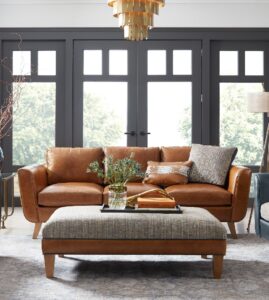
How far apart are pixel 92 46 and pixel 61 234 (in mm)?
4056

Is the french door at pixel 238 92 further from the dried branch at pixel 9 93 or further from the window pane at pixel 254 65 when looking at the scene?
the dried branch at pixel 9 93

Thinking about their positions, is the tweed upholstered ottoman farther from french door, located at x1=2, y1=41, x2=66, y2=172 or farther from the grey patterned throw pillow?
french door, located at x1=2, y1=41, x2=66, y2=172

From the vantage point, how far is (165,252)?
396cm

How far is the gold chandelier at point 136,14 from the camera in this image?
13.0ft

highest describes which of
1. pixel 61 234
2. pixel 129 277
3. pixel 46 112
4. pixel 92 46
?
pixel 92 46

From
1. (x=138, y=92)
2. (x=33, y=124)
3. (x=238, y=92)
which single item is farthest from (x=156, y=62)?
(x=33, y=124)

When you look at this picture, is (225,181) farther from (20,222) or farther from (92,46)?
(92,46)

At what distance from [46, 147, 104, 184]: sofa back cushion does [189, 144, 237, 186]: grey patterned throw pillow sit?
3.34 ft

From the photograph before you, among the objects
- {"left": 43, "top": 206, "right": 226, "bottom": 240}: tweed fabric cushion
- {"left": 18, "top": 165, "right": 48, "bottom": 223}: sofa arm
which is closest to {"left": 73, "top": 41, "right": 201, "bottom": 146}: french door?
{"left": 18, "top": 165, "right": 48, "bottom": 223}: sofa arm

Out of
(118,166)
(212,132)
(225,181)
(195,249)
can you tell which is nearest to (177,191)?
(225,181)

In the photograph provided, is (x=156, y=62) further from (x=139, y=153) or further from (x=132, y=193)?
(x=132, y=193)

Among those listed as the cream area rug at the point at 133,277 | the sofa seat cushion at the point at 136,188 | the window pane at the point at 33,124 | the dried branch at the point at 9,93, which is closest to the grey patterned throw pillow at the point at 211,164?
the sofa seat cushion at the point at 136,188

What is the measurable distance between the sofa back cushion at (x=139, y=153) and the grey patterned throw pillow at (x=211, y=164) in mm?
431

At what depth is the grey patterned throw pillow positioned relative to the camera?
19.3ft
